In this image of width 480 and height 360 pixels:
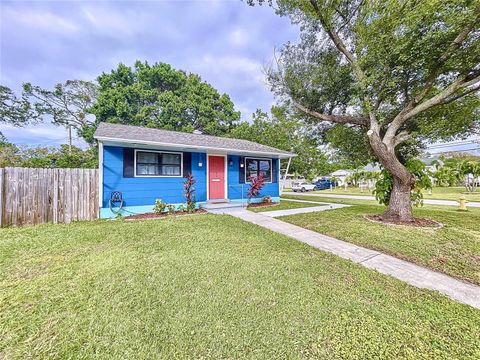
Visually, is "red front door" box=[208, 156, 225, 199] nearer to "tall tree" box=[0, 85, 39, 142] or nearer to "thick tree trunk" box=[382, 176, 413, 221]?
"thick tree trunk" box=[382, 176, 413, 221]

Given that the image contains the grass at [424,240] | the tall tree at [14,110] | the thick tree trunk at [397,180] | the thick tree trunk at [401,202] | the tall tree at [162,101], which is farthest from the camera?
the tall tree at [162,101]

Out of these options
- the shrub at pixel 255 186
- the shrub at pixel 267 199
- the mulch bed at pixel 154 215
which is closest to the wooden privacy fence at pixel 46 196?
the mulch bed at pixel 154 215

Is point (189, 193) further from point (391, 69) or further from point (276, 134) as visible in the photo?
point (276, 134)

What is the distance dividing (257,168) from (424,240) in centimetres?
699

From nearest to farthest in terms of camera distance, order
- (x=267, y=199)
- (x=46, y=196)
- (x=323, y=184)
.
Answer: (x=46, y=196) → (x=267, y=199) → (x=323, y=184)

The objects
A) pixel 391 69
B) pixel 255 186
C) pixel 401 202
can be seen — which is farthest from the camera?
pixel 255 186

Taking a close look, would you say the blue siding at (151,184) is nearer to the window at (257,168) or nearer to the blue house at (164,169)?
the blue house at (164,169)

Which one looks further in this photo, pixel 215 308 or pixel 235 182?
pixel 235 182

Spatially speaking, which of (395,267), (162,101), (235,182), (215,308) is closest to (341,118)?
(235,182)

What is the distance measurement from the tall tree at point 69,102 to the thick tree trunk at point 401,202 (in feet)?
80.9

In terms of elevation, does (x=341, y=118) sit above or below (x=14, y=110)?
below

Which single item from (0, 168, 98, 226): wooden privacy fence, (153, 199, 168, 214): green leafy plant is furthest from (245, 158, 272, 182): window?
(0, 168, 98, 226): wooden privacy fence

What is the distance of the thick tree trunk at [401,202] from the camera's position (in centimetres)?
610

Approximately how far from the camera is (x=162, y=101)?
20.8m
